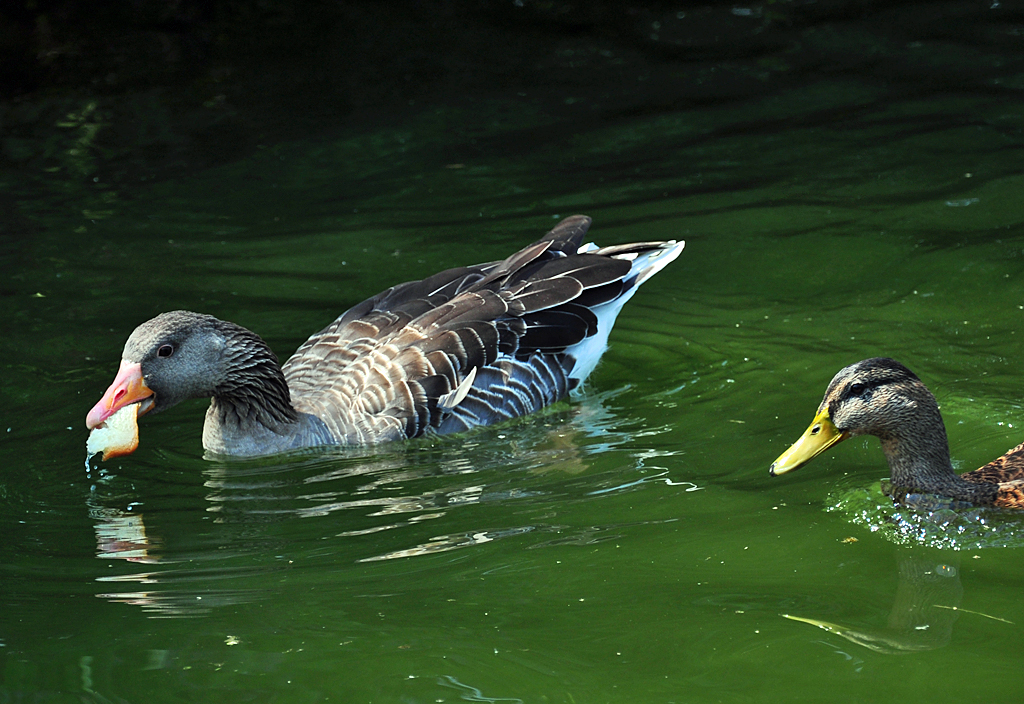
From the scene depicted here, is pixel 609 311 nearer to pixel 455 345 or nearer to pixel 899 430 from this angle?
pixel 455 345

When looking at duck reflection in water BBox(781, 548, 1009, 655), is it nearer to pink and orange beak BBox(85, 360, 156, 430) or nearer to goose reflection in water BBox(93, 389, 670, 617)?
goose reflection in water BBox(93, 389, 670, 617)

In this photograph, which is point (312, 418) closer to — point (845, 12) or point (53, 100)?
point (53, 100)

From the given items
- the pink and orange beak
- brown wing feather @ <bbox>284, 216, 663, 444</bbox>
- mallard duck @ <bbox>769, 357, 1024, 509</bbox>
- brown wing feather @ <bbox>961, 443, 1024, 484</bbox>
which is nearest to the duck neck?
mallard duck @ <bbox>769, 357, 1024, 509</bbox>

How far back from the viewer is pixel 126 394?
285 inches

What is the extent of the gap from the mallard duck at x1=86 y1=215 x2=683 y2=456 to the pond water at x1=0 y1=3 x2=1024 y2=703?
211mm

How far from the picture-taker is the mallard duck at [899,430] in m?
6.09

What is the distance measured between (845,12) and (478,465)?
462 inches

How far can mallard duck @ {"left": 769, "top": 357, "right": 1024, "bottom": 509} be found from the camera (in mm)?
6090

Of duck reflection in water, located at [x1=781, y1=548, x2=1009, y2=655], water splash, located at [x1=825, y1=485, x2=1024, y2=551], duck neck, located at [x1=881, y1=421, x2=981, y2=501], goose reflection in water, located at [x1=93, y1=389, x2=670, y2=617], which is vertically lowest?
duck reflection in water, located at [x1=781, y1=548, x2=1009, y2=655]

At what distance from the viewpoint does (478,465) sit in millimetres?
7457

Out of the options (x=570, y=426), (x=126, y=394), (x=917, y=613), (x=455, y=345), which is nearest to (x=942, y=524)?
(x=917, y=613)

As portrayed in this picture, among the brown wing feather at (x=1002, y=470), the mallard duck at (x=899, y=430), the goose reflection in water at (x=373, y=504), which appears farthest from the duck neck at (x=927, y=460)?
the goose reflection in water at (x=373, y=504)

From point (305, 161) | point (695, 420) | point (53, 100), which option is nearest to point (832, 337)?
point (695, 420)

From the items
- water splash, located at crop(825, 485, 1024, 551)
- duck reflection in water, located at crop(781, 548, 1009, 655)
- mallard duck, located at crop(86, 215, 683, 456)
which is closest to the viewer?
duck reflection in water, located at crop(781, 548, 1009, 655)
